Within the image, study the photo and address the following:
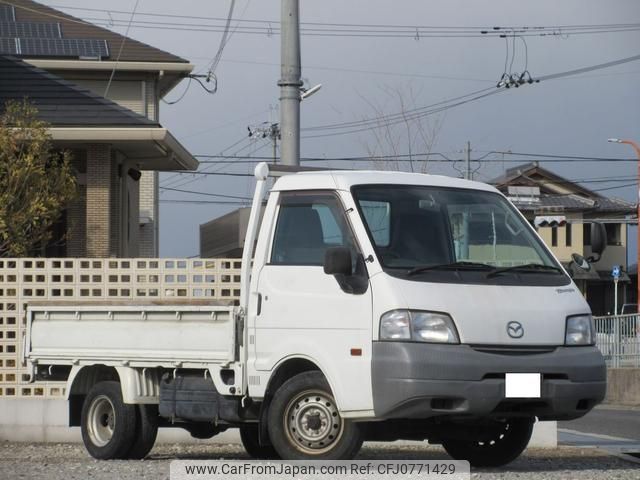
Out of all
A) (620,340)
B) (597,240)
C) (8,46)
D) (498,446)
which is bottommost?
(620,340)

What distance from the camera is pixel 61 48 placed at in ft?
125

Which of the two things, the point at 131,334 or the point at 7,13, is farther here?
the point at 7,13

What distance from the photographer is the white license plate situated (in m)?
8.74

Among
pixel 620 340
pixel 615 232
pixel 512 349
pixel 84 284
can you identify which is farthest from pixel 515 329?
pixel 615 232

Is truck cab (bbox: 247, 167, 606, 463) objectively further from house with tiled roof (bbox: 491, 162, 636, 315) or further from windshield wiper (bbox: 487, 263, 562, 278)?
house with tiled roof (bbox: 491, 162, 636, 315)

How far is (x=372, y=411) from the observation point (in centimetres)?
862

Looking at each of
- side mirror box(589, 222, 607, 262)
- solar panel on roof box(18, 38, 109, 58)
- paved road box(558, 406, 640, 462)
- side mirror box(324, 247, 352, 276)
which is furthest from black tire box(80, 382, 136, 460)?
solar panel on roof box(18, 38, 109, 58)

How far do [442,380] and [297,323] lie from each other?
1.27m

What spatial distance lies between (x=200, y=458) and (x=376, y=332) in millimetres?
3940

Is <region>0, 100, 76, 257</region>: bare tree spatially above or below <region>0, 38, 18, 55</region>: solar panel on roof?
below

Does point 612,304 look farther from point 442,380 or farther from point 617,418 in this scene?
point 442,380

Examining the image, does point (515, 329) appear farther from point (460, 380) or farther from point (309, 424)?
point (309, 424)

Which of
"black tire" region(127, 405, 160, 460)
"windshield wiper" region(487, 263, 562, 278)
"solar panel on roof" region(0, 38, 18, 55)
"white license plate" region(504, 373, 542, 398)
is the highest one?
"solar panel on roof" region(0, 38, 18, 55)

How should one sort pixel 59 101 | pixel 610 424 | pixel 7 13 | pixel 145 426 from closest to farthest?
pixel 145 426 < pixel 610 424 < pixel 59 101 < pixel 7 13
